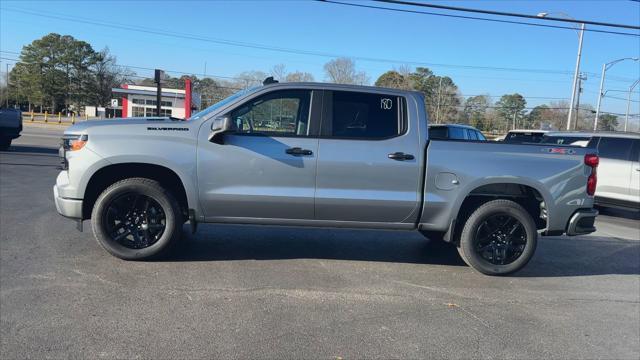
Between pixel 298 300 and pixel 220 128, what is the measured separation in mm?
1892

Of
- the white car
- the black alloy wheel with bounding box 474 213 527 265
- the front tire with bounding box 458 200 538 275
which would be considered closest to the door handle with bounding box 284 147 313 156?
the front tire with bounding box 458 200 538 275

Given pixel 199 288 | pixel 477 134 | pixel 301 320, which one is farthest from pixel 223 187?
pixel 477 134

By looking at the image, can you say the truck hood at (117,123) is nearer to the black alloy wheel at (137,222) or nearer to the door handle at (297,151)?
the black alloy wheel at (137,222)

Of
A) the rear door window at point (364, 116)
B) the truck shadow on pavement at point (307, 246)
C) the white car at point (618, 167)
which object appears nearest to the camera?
the rear door window at point (364, 116)

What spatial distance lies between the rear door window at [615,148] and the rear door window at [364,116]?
25.4 feet

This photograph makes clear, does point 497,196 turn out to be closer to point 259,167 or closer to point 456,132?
point 259,167

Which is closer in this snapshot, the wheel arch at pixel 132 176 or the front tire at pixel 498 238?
the wheel arch at pixel 132 176

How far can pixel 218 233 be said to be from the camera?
6746 mm

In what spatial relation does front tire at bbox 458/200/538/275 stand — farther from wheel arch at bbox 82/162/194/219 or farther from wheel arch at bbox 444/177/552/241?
wheel arch at bbox 82/162/194/219

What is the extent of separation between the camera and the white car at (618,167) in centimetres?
1071

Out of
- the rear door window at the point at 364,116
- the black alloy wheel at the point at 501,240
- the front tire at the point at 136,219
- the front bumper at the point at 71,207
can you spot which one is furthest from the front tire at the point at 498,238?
the front bumper at the point at 71,207

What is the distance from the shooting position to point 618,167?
427 inches

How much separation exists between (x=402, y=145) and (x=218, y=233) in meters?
2.96

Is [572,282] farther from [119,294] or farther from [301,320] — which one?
[119,294]
